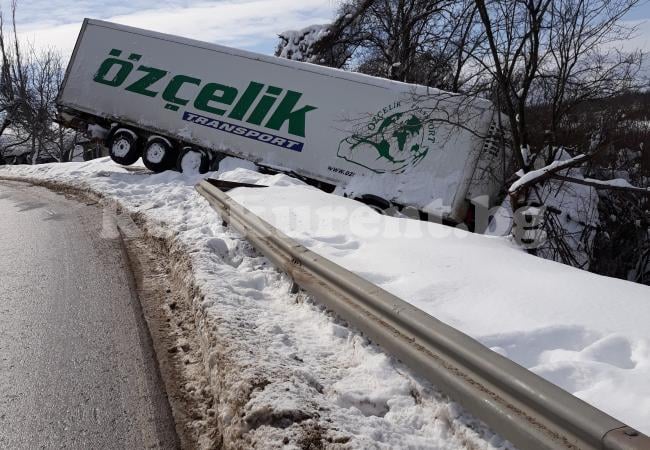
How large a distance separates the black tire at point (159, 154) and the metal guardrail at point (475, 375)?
10.5 m

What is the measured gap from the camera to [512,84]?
32.2 ft

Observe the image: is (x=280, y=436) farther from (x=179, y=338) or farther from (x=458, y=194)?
(x=458, y=194)

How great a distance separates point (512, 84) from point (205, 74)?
707 cm

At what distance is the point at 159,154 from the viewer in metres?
13.5

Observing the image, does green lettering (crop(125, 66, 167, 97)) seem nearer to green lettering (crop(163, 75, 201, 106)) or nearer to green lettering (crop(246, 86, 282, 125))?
green lettering (crop(163, 75, 201, 106))

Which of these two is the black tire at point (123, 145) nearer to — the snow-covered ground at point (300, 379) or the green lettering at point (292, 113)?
the green lettering at point (292, 113)

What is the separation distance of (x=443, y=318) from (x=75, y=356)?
2.44 meters

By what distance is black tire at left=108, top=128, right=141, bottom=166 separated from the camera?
1386 cm

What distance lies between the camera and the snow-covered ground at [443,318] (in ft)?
8.20

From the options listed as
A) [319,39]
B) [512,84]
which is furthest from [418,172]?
[319,39]

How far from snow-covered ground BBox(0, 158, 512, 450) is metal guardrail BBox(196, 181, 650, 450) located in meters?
0.13

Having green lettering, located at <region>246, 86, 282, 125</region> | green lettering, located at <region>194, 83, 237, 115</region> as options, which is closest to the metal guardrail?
green lettering, located at <region>246, 86, 282, 125</region>

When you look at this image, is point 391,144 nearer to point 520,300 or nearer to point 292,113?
point 292,113

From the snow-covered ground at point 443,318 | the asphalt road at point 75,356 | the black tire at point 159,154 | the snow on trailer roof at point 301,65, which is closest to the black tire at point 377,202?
the snow on trailer roof at point 301,65
